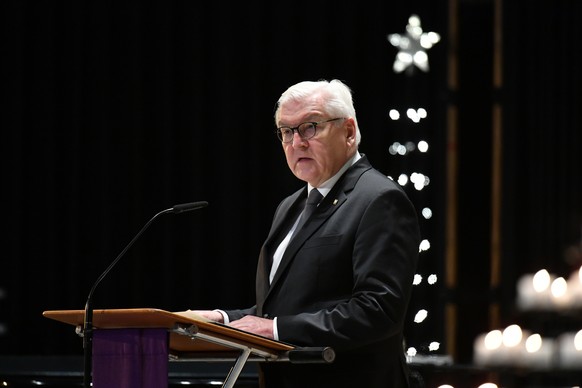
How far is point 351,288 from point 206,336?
1.63ft

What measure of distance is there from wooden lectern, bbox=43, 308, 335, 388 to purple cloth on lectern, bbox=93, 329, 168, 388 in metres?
0.01

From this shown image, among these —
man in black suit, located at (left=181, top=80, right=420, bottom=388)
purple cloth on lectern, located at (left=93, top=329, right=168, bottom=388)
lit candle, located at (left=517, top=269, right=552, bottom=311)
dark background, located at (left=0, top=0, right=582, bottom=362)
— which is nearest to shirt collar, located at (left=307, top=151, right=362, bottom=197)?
man in black suit, located at (left=181, top=80, right=420, bottom=388)

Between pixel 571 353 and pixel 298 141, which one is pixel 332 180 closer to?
pixel 298 141

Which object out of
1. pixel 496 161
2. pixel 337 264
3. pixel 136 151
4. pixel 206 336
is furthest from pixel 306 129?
pixel 496 161

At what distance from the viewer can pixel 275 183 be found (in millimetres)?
5809

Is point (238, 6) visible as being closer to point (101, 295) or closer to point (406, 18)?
point (406, 18)

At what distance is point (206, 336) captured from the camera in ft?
7.21

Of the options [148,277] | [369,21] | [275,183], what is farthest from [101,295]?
[369,21]

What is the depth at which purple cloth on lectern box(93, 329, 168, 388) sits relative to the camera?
2.25m

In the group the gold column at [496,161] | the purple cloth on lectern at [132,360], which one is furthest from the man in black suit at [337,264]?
the gold column at [496,161]

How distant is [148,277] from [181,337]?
3.44 m

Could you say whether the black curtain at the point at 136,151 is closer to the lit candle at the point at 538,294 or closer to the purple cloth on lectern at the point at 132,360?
the lit candle at the point at 538,294

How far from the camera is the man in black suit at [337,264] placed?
2.45m

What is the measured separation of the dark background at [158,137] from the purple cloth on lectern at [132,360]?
11.1 feet
